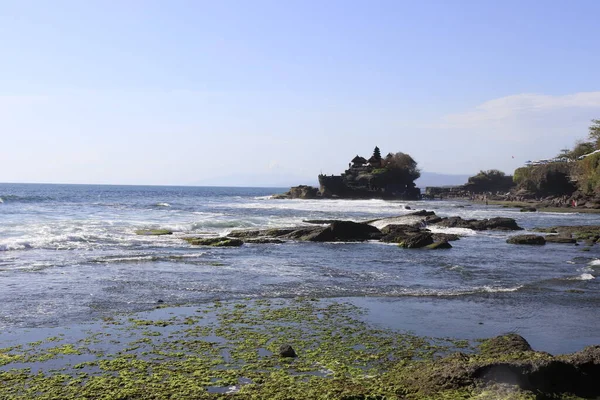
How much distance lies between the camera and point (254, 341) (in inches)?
486

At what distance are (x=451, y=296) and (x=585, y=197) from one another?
A: 80.3 metres

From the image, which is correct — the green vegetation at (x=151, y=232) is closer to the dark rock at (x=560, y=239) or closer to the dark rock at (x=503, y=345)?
the dark rock at (x=560, y=239)

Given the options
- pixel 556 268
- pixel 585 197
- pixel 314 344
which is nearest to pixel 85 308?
pixel 314 344

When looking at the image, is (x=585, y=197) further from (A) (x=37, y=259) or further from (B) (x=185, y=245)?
(A) (x=37, y=259)

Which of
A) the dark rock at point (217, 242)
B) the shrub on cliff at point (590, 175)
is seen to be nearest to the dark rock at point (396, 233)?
the dark rock at point (217, 242)

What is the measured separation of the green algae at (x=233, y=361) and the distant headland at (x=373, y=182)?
11506 cm

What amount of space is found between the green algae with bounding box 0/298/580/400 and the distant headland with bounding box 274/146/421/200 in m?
115

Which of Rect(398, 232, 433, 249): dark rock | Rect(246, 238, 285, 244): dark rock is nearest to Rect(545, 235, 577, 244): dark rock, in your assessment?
Rect(398, 232, 433, 249): dark rock

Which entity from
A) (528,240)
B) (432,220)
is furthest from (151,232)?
(432,220)

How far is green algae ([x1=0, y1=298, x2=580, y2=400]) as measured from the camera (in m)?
9.13

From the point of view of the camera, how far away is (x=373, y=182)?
12850cm

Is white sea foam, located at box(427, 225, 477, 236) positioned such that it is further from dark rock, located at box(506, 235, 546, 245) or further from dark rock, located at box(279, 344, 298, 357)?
dark rock, located at box(279, 344, 298, 357)

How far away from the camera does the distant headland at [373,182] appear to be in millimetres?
129000

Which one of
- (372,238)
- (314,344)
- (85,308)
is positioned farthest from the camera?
(372,238)
